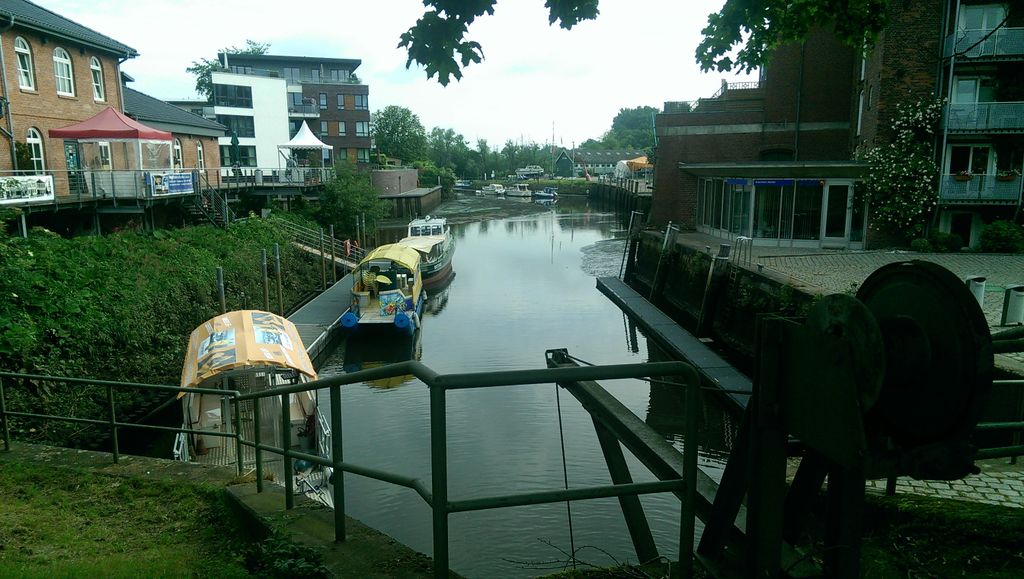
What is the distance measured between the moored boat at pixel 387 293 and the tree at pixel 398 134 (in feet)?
217

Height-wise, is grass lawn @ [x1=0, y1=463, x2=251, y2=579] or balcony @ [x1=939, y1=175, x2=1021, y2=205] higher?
balcony @ [x1=939, y1=175, x2=1021, y2=205]

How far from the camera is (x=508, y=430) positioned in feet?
46.1

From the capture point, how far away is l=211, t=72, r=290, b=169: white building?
5650 centimetres

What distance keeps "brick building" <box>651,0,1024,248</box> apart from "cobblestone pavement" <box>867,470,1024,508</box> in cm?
1613

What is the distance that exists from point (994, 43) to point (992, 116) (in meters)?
2.51

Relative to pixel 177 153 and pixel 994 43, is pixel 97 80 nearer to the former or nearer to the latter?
pixel 177 153

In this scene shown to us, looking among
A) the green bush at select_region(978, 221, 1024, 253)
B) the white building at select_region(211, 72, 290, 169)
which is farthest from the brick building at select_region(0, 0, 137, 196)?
the white building at select_region(211, 72, 290, 169)

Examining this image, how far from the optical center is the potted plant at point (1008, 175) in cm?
2325

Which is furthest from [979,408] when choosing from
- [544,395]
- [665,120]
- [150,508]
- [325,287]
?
[665,120]

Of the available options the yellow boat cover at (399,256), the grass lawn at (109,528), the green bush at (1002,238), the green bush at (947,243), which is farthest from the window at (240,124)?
the grass lawn at (109,528)

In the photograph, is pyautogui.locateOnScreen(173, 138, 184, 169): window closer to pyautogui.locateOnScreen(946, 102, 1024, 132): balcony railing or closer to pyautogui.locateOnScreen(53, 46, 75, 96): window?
pyautogui.locateOnScreen(53, 46, 75, 96): window

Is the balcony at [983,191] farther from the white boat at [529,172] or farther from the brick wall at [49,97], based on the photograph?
the white boat at [529,172]

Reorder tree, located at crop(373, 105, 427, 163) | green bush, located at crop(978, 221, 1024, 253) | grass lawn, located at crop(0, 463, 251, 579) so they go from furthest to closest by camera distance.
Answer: tree, located at crop(373, 105, 427, 163), green bush, located at crop(978, 221, 1024, 253), grass lawn, located at crop(0, 463, 251, 579)

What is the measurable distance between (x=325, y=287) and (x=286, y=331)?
53.4 feet
